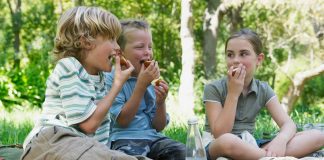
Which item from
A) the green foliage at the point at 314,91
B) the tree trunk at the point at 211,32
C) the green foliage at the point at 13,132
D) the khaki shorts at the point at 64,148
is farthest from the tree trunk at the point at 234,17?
the khaki shorts at the point at 64,148

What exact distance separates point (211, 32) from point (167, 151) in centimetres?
1307

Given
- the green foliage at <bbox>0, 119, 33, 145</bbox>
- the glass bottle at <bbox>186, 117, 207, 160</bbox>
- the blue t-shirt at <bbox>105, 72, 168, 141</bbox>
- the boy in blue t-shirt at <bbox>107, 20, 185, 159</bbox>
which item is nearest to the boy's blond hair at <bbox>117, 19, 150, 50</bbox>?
the boy in blue t-shirt at <bbox>107, 20, 185, 159</bbox>

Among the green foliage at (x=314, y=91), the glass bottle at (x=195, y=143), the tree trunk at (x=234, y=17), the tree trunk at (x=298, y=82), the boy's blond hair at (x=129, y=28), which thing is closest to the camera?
the glass bottle at (x=195, y=143)

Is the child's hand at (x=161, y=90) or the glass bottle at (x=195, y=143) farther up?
the child's hand at (x=161, y=90)

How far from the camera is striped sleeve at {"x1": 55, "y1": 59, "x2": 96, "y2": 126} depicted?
254 centimetres

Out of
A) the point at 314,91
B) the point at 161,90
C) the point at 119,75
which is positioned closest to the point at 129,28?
the point at 161,90

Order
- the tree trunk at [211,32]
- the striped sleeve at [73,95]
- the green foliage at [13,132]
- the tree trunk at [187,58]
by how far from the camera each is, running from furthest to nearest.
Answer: the tree trunk at [211,32]
the tree trunk at [187,58]
the green foliage at [13,132]
the striped sleeve at [73,95]

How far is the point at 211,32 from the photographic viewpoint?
632 inches

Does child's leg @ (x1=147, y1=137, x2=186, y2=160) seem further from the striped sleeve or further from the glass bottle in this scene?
the striped sleeve

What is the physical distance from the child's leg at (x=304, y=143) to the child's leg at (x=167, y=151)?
0.67 meters

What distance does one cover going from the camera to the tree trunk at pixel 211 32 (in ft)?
51.3

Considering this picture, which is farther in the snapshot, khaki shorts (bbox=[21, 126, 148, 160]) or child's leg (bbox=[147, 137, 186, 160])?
child's leg (bbox=[147, 137, 186, 160])

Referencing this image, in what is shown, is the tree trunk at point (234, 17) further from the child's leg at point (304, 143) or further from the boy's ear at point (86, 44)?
the boy's ear at point (86, 44)

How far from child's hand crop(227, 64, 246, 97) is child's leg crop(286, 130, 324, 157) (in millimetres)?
486
